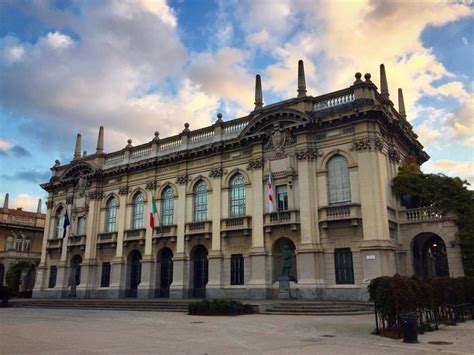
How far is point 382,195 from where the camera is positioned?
969 inches

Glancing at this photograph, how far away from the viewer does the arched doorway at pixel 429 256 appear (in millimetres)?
27875

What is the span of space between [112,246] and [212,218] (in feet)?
Result: 33.4

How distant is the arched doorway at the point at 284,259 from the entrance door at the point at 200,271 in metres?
5.79

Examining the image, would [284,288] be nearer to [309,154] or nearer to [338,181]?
[338,181]

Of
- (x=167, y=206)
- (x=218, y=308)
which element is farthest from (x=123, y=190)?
(x=218, y=308)

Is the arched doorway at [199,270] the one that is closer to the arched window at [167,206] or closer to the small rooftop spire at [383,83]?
the arched window at [167,206]

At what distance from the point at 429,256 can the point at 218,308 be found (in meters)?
17.9

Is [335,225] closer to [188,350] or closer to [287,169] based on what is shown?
[287,169]

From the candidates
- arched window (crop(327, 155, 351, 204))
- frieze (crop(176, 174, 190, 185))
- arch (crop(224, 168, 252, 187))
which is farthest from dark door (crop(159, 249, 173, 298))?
arched window (crop(327, 155, 351, 204))

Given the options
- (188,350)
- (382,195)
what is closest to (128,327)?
(188,350)

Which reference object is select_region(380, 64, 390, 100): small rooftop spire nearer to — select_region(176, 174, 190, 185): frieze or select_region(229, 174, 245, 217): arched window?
select_region(229, 174, 245, 217): arched window

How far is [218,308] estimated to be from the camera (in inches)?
784

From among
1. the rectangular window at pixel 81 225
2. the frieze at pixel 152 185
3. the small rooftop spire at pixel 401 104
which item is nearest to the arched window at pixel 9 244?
the rectangular window at pixel 81 225

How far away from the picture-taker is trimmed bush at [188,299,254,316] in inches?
782
